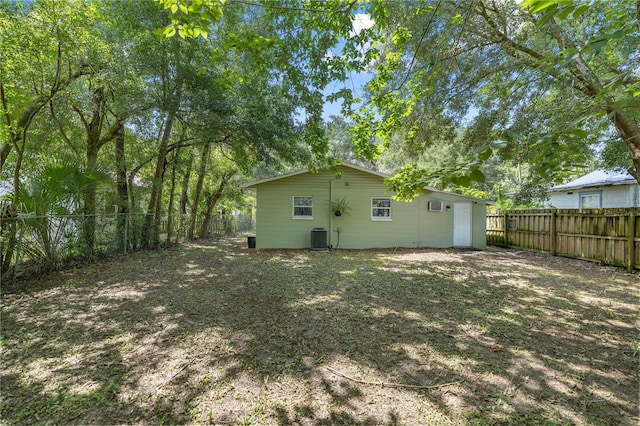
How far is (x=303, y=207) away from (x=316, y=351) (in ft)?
26.9

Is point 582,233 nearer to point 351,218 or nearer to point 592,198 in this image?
point 351,218

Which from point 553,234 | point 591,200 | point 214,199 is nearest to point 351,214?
point 553,234

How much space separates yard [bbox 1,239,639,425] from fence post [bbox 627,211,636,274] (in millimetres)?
1614

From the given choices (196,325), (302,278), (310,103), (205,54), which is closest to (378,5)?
(310,103)

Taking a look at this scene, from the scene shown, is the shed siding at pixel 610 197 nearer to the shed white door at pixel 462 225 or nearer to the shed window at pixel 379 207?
the shed white door at pixel 462 225

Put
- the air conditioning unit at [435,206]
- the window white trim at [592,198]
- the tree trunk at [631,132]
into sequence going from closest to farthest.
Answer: the tree trunk at [631,132]
the air conditioning unit at [435,206]
the window white trim at [592,198]

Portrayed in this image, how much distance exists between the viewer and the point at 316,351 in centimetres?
295

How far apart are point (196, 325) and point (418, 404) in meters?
2.69

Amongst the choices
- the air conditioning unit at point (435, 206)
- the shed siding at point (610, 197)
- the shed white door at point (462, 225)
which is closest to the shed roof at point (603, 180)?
the shed siding at point (610, 197)

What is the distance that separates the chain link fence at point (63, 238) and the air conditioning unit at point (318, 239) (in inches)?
214

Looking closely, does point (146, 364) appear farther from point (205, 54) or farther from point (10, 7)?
point (205, 54)

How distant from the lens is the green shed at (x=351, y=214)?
35.4 feet

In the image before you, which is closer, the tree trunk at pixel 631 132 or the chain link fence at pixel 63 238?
the chain link fence at pixel 63 238

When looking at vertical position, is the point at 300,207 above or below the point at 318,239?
above
